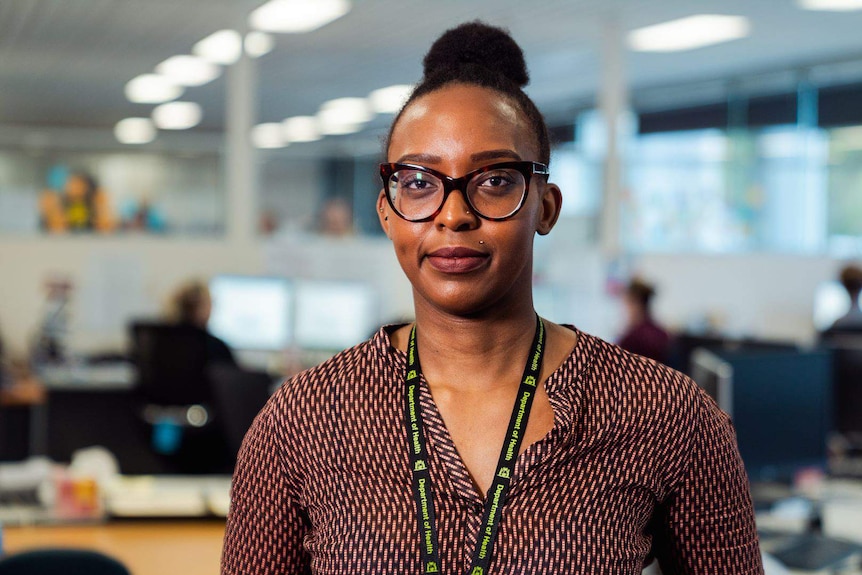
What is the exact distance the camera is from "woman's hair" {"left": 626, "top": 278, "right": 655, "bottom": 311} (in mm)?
5387

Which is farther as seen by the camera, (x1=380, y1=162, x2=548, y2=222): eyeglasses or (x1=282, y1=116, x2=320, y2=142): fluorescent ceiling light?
(x1=282, y1=116, x2=320, y2=142): fluorescent ceiling light

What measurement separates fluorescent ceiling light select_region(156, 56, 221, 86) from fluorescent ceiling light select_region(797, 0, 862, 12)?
4209 millimetres

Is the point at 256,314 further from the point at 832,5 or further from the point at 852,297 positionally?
the point at 832,5

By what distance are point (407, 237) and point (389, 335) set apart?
15 centimetres

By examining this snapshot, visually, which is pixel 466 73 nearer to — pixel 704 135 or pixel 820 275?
pixel 820 275

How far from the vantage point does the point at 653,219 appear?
27.7 ft

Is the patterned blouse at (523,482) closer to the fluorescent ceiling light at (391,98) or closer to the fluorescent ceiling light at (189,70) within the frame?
the fluorescent ceiling light at (391,98)

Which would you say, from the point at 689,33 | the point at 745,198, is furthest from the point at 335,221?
the point at 745,198

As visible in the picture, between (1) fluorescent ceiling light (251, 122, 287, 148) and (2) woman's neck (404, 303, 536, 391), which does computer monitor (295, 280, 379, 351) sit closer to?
(2) woman's neck (404, 303, 536, 391)

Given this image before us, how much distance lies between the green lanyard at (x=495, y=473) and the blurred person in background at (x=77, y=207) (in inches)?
216

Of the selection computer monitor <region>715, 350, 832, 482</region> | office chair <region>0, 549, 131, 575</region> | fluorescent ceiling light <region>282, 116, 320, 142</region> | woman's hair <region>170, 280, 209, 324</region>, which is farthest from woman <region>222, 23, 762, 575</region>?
fluorescent ceiling light <region>282, 116, 320, 142</region>

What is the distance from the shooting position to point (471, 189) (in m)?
1.02

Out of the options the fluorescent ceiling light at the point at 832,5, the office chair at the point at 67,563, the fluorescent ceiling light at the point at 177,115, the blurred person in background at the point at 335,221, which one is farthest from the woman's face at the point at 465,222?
the fluorescent ceiling light at the point at 177,115

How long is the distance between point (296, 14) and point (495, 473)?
6.02m
